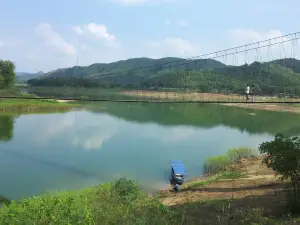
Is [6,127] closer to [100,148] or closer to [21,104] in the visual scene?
[100,148]

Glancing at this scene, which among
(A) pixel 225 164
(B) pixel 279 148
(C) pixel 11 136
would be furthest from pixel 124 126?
(B) pixel 279 148

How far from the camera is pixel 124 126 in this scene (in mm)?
37500

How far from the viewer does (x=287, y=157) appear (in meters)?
10.1

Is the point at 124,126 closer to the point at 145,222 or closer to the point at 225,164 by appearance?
the point at 225,164

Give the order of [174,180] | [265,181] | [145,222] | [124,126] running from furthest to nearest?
[124,126] → [174,180] → [265,181] → [145,222]

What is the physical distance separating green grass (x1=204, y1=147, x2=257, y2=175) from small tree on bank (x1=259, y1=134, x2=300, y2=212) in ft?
28.4

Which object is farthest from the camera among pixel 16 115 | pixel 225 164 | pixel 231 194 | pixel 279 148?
pixel 16 115

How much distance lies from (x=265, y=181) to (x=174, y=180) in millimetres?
4256

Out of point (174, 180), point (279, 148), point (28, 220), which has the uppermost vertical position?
point (279, 148)


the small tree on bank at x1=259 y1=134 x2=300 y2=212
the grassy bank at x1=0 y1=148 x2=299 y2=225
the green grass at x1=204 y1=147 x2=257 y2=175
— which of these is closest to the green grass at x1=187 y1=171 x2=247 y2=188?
the grassy bank at x1=0 y1=148 x2=299 y2=225

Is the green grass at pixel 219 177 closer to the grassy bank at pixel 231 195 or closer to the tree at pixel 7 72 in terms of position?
the grassy bank at pixel 231 195

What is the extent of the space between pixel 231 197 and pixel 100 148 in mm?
13447

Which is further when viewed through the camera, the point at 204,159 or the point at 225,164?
the point at 204,159

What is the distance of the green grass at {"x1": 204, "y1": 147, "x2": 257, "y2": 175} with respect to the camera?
1973 centimetres
